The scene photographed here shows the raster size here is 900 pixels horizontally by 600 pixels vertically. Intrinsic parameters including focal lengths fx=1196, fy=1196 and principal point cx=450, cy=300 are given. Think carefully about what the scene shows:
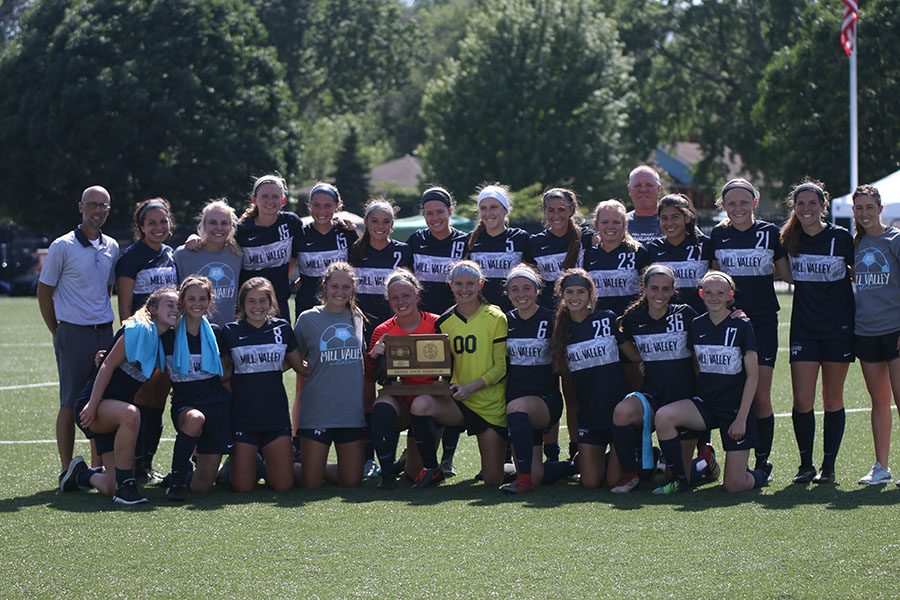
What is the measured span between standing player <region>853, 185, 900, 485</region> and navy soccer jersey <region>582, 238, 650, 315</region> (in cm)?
128

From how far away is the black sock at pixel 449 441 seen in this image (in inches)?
293

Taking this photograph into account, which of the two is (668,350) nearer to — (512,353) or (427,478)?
(512,353)

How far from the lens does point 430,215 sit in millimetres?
7680

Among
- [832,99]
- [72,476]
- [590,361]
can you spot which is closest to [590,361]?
[590,361]

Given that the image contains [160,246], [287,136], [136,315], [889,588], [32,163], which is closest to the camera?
[889,588]

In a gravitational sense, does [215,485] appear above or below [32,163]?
below

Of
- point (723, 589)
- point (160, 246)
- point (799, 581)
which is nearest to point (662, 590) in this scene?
point (723, 589)

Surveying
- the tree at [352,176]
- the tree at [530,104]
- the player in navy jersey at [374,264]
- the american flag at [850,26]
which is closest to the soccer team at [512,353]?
the player in navy jersey at [374,264]

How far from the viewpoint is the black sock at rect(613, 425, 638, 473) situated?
682 centimetres

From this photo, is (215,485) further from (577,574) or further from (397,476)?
(577,574)

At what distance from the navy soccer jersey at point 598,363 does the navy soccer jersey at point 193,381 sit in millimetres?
2080

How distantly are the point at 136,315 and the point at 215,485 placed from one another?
1.17 m

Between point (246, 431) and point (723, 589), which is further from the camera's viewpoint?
point (246, 431)

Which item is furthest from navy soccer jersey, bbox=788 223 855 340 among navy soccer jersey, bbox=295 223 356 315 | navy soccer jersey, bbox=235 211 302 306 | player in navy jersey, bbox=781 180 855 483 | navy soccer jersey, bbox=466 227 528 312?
navy soccer jersey, bbox=235 211 302 306
